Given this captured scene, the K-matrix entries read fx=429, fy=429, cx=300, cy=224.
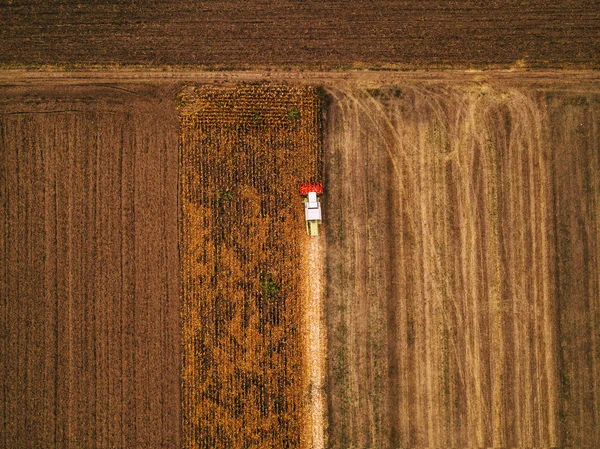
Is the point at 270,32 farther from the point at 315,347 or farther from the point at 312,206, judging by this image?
the point at 315,347

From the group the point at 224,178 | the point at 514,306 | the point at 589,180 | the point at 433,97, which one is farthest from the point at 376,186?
the point at 589,180

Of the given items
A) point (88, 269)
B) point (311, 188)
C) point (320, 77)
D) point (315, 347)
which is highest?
point (320, 77)

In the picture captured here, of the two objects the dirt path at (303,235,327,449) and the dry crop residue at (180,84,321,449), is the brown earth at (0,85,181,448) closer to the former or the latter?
the dry crop residue at (180,84,321,449)

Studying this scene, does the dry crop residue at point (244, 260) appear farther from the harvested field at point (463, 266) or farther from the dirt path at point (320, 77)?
the harvested field at point (463, 266)

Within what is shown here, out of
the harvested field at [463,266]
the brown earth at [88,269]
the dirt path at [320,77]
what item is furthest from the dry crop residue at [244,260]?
the harvested field at [463,266]

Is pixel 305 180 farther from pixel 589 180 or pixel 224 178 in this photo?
pixel 589 180

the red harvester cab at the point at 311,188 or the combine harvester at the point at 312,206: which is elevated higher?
the red harvester cab at the point at 311,188

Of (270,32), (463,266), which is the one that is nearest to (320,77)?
(270,32)
